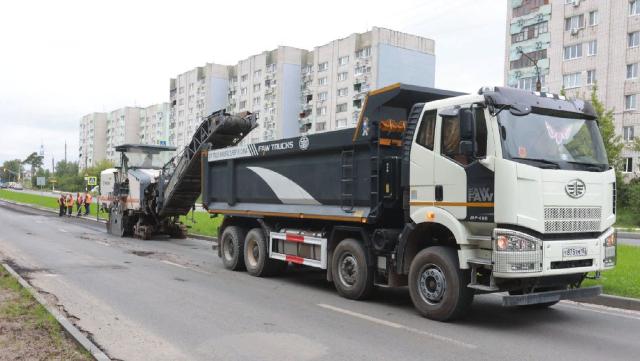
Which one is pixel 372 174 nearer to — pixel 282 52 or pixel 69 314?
pixel 69 314

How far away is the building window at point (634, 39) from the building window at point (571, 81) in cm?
451

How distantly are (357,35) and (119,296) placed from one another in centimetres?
6666

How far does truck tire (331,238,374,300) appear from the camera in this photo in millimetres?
8430

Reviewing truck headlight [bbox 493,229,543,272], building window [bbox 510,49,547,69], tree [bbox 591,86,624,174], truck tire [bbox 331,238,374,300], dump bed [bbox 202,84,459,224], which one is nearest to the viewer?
truck headlight [bbox 493,229,543,272]

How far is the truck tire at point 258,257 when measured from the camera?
36.7 ft

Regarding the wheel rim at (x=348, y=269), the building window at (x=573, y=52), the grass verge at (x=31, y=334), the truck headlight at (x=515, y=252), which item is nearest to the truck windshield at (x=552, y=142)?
the truck headlight at (x=515, y=252)

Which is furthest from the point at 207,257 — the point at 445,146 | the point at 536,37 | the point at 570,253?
the point at 536,37

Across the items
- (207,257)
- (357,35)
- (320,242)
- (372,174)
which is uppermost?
(357,35)

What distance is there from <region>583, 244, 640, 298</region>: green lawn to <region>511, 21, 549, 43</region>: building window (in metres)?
40.4

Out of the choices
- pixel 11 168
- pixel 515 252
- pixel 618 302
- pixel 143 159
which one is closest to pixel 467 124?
pixel 515 252

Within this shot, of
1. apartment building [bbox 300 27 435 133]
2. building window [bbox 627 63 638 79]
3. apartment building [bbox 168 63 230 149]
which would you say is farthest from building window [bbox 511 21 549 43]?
apartment building [bbox 168 63 230 149]

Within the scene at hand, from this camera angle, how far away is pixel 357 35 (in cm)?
7188

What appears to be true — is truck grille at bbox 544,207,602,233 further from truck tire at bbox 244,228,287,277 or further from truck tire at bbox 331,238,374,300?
truck tire at bbox 244,228,287,277

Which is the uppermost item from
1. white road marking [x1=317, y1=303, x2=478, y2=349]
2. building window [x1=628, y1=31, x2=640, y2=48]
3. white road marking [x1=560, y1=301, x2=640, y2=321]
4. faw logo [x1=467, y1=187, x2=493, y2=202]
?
building window [x1=628, y1=31, x2=640, y2=48]
